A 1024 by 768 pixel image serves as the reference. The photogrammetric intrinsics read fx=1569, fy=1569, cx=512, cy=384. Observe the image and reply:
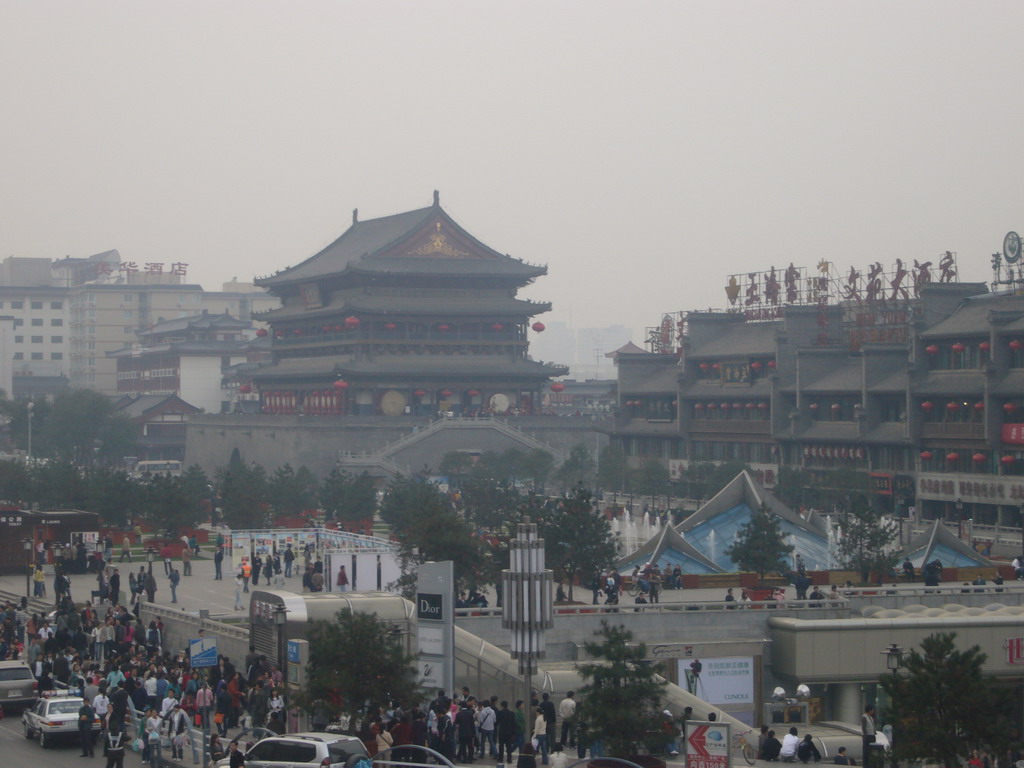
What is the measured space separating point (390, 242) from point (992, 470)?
43778 millimetres

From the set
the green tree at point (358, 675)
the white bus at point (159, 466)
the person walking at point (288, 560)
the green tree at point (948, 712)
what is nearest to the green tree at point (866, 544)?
the person walking at point (288, 560)

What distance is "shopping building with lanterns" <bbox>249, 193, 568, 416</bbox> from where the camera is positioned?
93.2 meters

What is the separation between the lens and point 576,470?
8000cm

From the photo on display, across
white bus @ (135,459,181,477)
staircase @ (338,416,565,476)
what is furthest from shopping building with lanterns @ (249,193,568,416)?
white bus @ (135,459,181,477)

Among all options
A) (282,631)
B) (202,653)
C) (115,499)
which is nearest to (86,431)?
(115,499)

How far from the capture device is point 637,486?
79.3 meters

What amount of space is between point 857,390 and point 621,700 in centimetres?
5138

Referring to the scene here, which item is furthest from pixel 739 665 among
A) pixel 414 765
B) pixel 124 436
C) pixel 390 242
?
pixel 124 436

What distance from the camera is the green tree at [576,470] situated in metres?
79.7

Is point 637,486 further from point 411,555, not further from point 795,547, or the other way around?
point 411,555

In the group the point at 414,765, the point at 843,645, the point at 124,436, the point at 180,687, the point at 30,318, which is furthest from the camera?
the point at 30,318

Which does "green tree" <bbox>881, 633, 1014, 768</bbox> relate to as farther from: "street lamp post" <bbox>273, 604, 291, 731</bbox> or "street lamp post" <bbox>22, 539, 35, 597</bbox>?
"street lamp post" <bbox>22, 539, 35, 597</bbox>

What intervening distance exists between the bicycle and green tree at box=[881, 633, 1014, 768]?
5.54 metres

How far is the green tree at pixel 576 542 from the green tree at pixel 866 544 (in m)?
7.63
